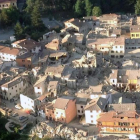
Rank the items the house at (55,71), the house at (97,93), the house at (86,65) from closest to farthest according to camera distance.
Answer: the house at (97,93)
the house at (55,71)
the house at (86,65)

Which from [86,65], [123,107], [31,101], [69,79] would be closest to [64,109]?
[31,101]

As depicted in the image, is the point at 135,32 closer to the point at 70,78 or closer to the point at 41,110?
the point at 70,78

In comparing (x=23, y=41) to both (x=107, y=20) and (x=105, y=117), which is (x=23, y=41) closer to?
(x=107, y=20)

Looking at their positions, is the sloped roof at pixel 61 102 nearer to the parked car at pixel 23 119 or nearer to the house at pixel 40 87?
the parked car at pixel 23 119

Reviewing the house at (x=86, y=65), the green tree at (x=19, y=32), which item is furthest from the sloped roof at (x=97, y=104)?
the green tree at (x=19, y=32)

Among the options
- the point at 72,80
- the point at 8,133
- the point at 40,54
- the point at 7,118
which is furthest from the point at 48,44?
the point at 8,133

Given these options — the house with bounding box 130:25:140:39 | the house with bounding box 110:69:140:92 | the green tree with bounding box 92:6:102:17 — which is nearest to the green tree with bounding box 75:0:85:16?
the green tree with bounding box 92:6:102:17

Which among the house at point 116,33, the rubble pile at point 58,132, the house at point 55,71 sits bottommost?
the rubble pile at point 58,132
